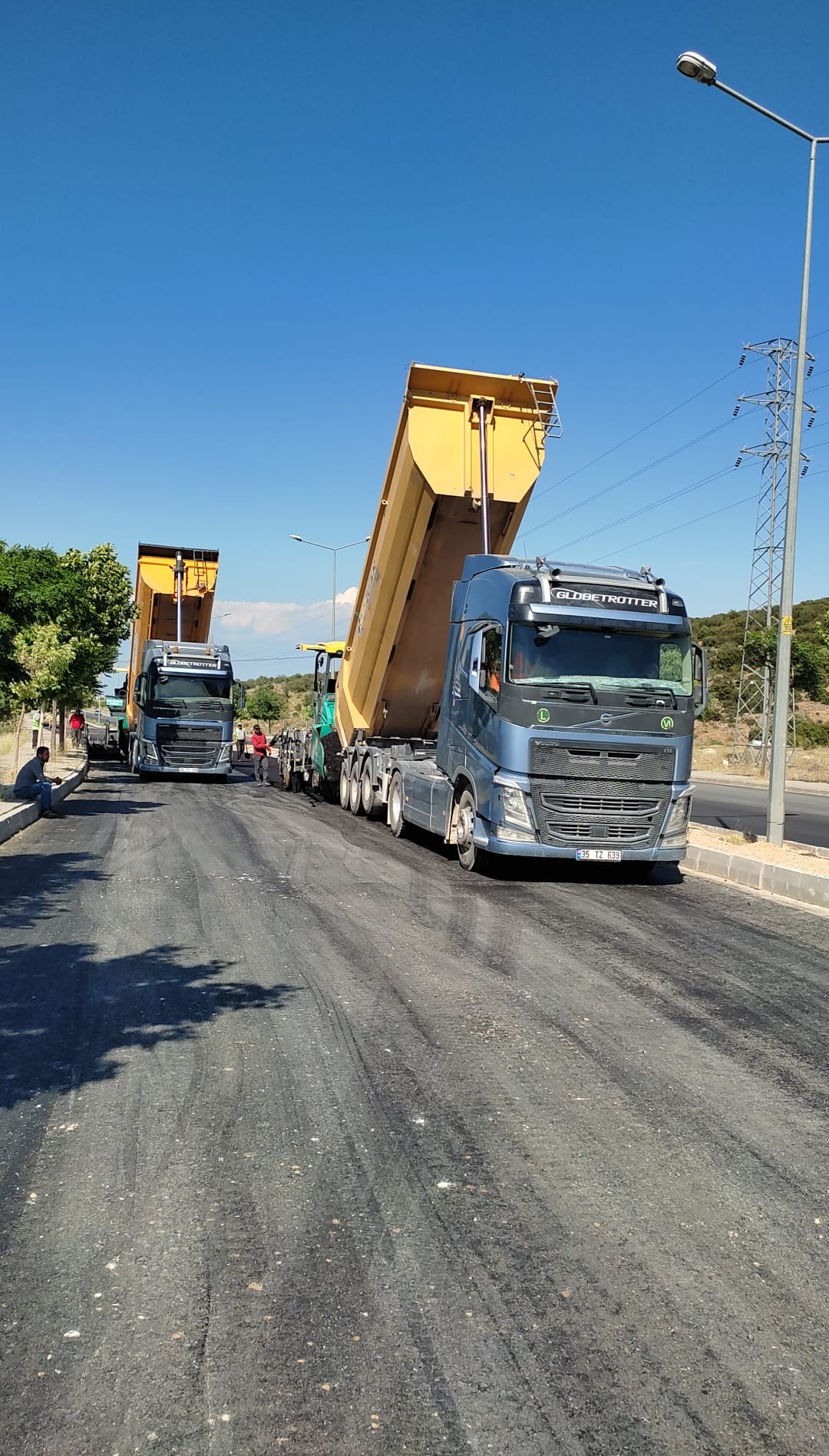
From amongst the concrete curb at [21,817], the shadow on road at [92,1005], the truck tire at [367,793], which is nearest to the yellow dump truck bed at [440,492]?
the truck tire at [367,793]

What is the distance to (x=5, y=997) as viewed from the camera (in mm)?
6340

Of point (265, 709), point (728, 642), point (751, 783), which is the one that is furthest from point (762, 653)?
point (265, 709)

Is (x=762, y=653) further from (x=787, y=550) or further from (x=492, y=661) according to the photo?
(x=492, y=661)

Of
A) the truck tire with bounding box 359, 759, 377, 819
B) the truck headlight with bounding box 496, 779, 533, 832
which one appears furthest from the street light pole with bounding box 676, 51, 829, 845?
the truck tire with bounding box 359, 759, 377, 819

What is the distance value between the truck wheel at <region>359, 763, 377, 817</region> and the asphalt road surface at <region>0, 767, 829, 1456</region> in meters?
8.45

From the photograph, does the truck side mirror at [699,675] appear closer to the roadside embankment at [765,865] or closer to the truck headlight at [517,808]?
the roadside embankment at [765,865]

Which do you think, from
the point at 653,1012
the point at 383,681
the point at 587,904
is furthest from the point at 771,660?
the point at 653,1012

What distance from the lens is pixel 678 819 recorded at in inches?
448

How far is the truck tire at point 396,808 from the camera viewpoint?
15.3 m

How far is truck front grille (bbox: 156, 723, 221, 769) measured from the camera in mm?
25219

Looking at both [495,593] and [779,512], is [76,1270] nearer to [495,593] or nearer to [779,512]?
[495,593]

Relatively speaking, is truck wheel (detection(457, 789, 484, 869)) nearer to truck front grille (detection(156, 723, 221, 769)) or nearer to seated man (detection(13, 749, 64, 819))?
seated man (detection(13, 749, 64, 819))

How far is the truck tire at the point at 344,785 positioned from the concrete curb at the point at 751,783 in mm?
12126

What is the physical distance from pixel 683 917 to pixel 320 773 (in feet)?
39.1
